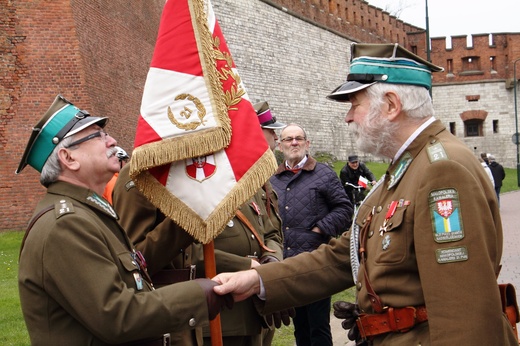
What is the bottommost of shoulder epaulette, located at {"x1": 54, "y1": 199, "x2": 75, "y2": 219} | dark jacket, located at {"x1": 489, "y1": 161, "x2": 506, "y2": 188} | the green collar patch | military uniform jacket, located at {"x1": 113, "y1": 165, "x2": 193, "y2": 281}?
dark jacket, located at {"x1": 489, "y1": 161, "x2": 506, "y2": 188}

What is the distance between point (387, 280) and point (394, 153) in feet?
2.13

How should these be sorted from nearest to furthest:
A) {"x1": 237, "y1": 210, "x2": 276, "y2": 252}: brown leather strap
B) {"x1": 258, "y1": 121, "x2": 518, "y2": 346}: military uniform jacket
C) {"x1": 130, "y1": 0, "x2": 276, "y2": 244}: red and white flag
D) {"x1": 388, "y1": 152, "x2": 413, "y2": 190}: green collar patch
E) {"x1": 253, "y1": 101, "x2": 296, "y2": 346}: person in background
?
{"x1": 258, "y1": 121, "x2": 518, "y2": 346}: military uniform jacket < {"x1": 388, "y1": 152, "x2": 413, "y2": 190}: green collar patch < {"x1": 130, "y1": 0, "x2": 276, "y2": 244}: red and white flag < {"x1": 237, "y1": 210, "x2": 276, "y2": 252}: brown leather strap < {"x1": 253, "y1": 101, "x2": 296, "y2": 346}: person in background

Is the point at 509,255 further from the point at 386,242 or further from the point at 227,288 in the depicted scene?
the point at 386,242

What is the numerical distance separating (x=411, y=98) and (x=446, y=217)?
65 cm

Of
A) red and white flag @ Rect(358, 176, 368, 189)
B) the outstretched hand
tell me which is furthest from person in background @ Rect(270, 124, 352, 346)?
red and white flag @ Rect(358, 176, 368, 189)

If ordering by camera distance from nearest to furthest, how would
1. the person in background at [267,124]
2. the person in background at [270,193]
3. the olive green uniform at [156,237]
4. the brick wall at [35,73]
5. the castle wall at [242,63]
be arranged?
the olive green uniform at [156,237]
the person in background at [270,193]
the person in background at [267,124]
the brick wall at [35,73]
the castle wall at [242,63]

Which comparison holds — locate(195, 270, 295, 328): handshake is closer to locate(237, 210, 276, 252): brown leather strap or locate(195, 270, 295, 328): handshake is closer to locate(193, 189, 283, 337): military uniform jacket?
locate(193, 189, 283, 337): military uniform jacket

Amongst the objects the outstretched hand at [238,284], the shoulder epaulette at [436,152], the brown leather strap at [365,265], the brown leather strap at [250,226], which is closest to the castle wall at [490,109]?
the brown leather strap at [250,226]

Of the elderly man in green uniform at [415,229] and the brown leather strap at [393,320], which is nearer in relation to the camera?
the elderly man in green uniform at [415,229]

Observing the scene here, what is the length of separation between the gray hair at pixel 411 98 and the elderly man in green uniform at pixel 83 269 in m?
1.25

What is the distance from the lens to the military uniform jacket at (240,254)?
4.09m

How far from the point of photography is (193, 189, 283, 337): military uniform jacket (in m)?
4.09

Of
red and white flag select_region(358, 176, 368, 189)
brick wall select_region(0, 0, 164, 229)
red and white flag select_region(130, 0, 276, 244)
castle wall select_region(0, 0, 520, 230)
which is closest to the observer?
red and white flag select_region(130, 0, 276, 244)

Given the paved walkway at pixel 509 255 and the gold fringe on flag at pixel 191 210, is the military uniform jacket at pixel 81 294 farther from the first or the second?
the paved walkway at pixel 509 255
